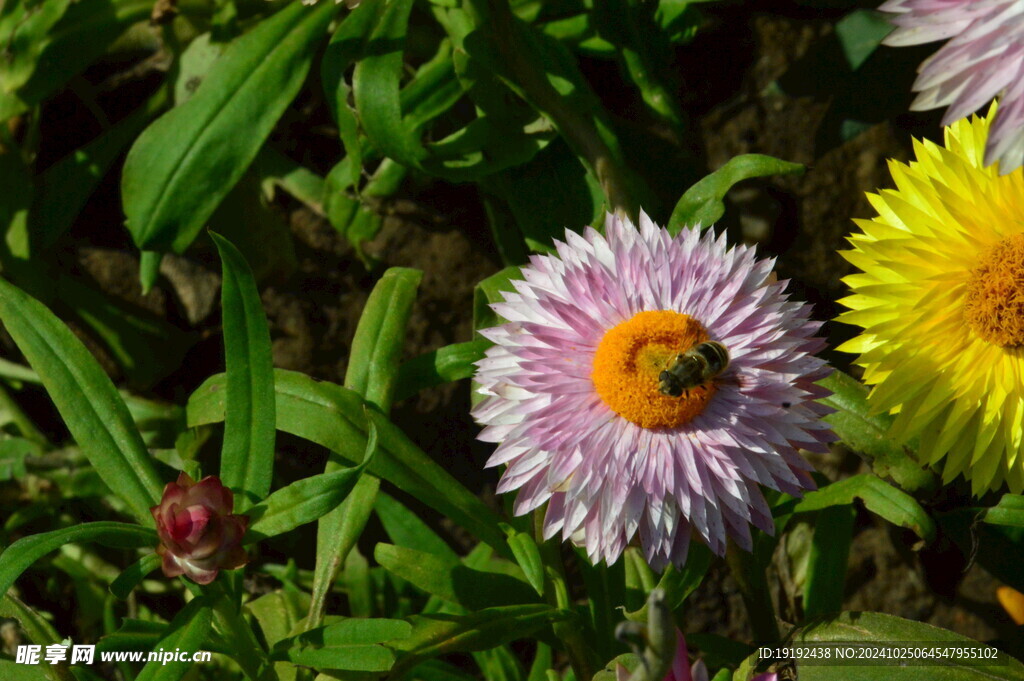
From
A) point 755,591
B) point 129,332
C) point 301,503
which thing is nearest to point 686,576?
point 755,591

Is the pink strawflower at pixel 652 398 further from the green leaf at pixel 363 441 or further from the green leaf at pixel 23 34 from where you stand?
the green leaf at pixel 23 34

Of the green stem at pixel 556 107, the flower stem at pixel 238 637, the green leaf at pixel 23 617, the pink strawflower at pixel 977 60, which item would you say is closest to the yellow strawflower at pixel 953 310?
the pink strawflower at pixel 977 60

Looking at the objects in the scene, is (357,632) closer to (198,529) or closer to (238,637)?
(238,637)

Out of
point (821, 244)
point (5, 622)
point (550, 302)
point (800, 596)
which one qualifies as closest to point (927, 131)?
point (821, 244)

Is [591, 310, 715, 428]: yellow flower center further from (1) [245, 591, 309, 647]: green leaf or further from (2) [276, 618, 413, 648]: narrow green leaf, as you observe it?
(1) [245, 591, 309, 647]: green leaf

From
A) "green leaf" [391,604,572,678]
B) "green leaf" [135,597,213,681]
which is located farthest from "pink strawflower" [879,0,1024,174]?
"green leaf" [135,597,213,681]

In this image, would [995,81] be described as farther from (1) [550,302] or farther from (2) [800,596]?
(2) [800,596]
